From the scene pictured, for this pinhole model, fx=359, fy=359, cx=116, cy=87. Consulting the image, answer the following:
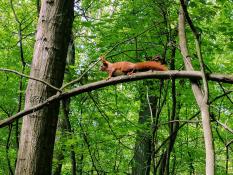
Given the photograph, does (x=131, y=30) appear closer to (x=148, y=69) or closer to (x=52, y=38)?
(x=52, y=38)

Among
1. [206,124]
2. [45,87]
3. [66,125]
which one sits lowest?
[206,124]

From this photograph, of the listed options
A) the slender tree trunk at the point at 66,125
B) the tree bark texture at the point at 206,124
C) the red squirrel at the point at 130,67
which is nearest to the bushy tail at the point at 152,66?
the red squirrel at the point at 130,67

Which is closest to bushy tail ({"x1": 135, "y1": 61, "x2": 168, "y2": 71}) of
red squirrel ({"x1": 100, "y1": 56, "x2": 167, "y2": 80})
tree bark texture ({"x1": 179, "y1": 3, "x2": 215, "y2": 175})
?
red squirrel ({"x1": 100, "y1": 56, "x2": 167, "y2": 80})

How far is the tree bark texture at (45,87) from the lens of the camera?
2811 millimetres

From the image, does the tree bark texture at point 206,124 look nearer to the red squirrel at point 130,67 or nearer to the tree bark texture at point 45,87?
the red squirrel at point 130,67

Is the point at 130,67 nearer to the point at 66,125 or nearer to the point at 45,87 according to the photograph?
the point at 45,87

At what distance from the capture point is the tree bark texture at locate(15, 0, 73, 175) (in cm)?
281

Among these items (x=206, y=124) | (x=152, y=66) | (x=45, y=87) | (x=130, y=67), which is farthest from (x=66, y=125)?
(x=206, y=124)

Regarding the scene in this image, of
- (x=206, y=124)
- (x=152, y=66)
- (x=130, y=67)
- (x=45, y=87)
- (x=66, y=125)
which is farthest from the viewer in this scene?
(x=66, y=125)

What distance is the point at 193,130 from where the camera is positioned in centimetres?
1105

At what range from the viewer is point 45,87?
2895mm

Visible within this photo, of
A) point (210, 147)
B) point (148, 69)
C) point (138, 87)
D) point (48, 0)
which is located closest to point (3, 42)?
point (138, 87)

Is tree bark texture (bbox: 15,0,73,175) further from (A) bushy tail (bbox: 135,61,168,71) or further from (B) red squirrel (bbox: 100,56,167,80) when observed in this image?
(A) bushy tail (bbox: 135,61,168,71)

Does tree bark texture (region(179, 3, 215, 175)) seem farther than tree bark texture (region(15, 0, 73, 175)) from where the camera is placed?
No
